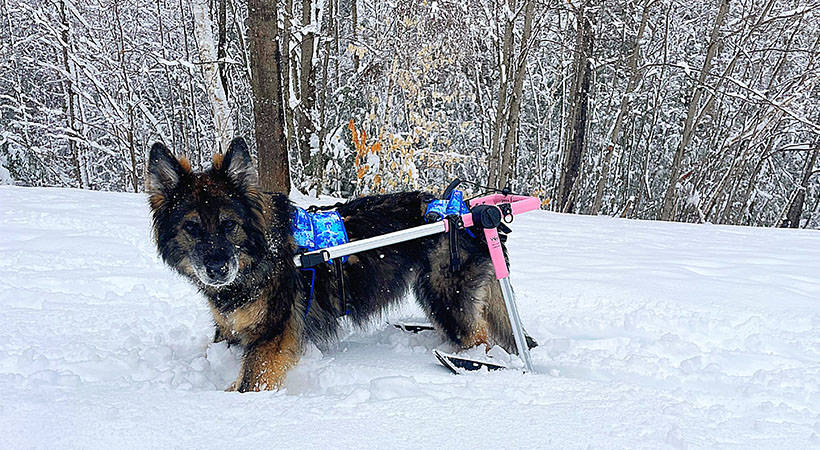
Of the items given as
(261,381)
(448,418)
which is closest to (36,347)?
(261,381)

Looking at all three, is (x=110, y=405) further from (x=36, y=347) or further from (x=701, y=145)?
(x=701, y=145)

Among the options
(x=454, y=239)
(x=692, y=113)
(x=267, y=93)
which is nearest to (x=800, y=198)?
(x=692, y=113)

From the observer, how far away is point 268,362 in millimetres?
2656

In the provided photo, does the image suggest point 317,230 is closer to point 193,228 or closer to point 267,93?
point 193,228

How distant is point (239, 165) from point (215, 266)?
586 mm

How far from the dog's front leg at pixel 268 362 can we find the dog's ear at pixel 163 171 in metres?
0.98

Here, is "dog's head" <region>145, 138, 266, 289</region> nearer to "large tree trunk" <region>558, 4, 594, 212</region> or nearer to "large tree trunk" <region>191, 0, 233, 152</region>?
"large tree trunk" <region>191, 0, 233, 152</region>

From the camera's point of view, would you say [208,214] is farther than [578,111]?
No

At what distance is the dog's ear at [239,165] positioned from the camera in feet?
8.70

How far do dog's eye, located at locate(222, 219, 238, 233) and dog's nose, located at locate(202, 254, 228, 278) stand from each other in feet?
0.67

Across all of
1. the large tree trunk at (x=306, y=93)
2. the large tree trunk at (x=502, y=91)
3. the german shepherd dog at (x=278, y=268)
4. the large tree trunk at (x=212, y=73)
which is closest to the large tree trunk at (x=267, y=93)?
the large tree trunk at (x=212, y=73)

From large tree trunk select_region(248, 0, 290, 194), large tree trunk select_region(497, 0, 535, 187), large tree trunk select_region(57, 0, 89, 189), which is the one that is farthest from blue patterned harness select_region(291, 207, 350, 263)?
large tree trunk select_region(57, 0, 89, 189)

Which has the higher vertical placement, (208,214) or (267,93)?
(267,93)

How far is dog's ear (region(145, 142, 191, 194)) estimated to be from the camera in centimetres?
255
